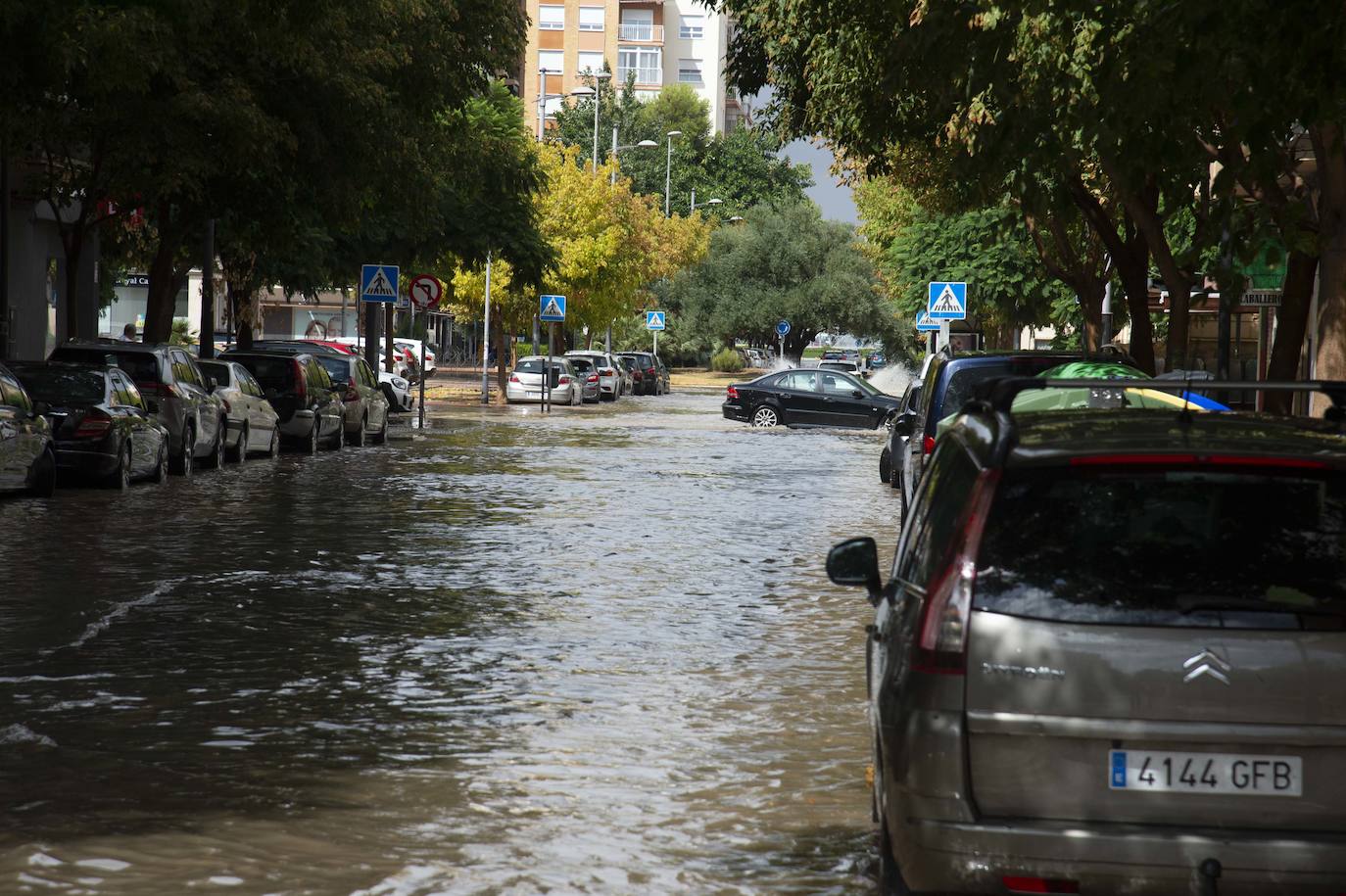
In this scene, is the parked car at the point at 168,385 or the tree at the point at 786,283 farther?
the tree at the point at 786,283

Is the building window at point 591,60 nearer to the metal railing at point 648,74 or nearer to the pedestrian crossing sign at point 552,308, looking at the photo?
the metal railing at point 648,74

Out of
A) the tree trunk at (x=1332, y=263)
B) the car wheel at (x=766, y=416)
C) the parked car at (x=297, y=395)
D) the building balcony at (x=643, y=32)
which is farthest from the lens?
the building balcony at (x=643, y=32)

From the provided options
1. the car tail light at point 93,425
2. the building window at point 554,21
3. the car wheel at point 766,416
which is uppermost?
the building window at point 554,21

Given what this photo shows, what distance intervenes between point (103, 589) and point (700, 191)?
346 feet

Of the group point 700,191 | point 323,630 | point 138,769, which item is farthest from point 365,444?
point 700,191

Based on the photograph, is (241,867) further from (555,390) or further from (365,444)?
(555,390)

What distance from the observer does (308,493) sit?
22.7m

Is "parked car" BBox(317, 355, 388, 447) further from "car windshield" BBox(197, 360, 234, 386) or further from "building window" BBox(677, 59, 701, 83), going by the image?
"building window" BBox(677, 59, 701, 83)

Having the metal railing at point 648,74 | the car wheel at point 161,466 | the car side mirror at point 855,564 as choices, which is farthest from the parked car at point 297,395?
the metal railing at point 648,74

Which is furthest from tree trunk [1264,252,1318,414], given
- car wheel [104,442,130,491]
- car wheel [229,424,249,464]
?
car wheel [229,424,249,464]

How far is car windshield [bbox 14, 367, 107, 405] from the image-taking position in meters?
21.6

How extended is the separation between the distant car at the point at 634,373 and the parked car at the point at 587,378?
32.7ft

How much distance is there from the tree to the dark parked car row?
2462 inches

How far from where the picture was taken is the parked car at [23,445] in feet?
62.0
